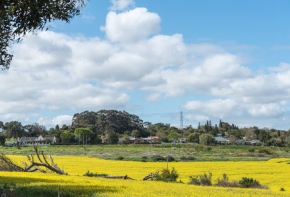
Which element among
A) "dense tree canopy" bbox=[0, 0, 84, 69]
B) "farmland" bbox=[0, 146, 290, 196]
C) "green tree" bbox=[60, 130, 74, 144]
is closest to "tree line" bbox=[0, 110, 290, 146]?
"green tree" bbox=[60, 130, 74, 144]

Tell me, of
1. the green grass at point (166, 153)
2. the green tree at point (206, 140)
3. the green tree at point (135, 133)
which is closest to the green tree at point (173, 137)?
the green tree at point (135, 133)

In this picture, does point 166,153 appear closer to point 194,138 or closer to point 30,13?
point 194,138

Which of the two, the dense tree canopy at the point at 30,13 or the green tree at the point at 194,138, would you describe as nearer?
the dense tree canopy at the point at 30,13

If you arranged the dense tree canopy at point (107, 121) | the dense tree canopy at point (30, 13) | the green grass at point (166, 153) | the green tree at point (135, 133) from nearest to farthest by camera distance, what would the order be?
1. the dense tree canopy at point (30, 13)
2. the green grass at point (166, 153)
3. the green tree at point (135, 133)
4. the dense tree canopy at point (107, 121)

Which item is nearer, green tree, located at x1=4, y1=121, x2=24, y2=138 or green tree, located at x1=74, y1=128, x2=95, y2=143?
green tree, located at x1=74, y1=128, x2=95, y2=143

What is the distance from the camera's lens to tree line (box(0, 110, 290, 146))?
149 m

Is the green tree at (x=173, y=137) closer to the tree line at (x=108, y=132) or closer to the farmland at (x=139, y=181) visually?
the tree line at (x=108, y=132)

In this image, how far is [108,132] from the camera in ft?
532

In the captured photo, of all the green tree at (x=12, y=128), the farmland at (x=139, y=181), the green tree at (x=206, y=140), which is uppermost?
the green tree at (x=12, y=128)

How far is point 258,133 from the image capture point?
186m

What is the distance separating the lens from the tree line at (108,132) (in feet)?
490

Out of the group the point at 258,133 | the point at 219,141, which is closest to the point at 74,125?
the point at 219,141

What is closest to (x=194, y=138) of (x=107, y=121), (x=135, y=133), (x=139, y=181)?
(x=135, y=133)

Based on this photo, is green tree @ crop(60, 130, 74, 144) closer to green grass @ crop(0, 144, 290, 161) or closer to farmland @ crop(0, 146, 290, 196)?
green grass @ crop(0, 144, 290, 161)
